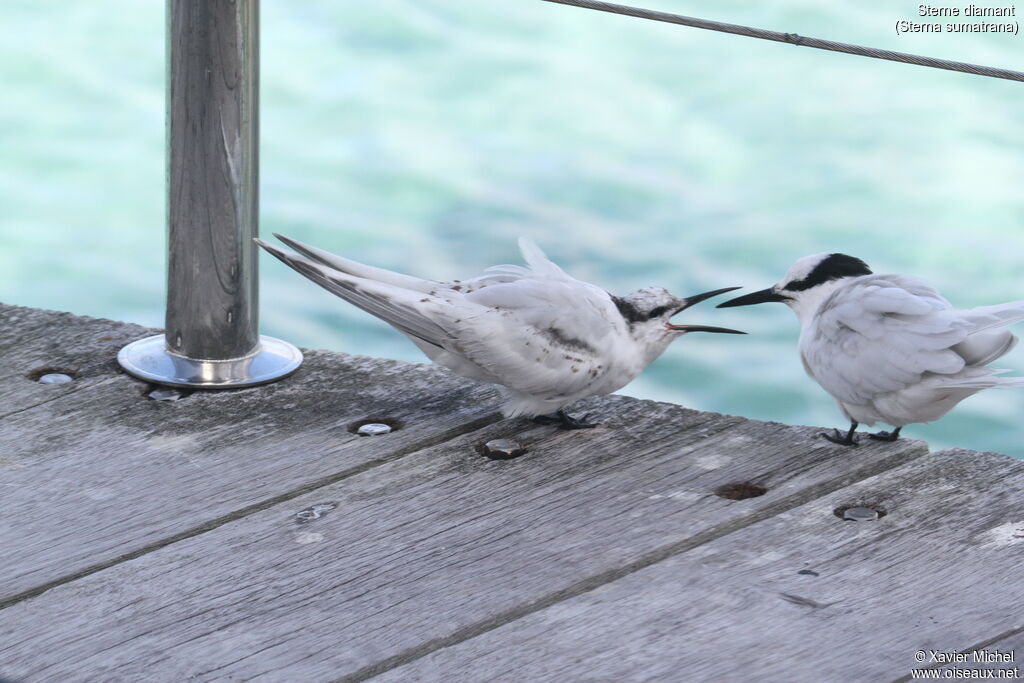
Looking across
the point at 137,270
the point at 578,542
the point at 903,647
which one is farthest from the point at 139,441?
the point at 137,270

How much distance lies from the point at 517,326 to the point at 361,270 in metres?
0.20

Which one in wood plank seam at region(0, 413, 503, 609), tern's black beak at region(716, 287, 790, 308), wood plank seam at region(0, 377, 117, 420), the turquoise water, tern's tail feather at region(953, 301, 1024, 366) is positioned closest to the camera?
wood plank seam at region(0, 413, 503, 609)

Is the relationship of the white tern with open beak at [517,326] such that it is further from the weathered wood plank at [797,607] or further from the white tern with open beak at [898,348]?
the weathered wood plank at [797,607]

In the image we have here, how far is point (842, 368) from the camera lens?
68.0 inches

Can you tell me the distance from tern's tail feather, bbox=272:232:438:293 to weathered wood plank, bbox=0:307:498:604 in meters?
0.14

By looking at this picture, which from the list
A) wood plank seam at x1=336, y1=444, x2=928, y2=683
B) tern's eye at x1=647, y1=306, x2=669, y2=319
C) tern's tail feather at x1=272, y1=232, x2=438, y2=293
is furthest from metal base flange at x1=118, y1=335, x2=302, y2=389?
wood plank seam at x1=336, y1=444, x2=928, y2=683

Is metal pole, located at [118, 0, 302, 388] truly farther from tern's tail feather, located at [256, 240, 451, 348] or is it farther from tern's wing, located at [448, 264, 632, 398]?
tern's wing, located at [448, 264, 632, 398]

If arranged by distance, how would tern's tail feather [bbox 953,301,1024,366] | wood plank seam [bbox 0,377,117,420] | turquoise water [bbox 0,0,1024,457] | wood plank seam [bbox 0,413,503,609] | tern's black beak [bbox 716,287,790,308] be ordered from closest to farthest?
wood plank seam [bbox 0,413,503,609], tern's tail feather [bbox 953,301,1024,366], wood plank seam [bbox 0,377,117,420], tern's black beak [bbox 716,287,790,308], turquoise water [bbox 0,0,1024,457]

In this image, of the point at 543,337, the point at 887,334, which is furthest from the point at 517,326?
the point at 887,334

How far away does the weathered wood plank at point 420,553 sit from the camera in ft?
3.92

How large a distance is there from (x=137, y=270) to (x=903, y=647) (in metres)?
4.27

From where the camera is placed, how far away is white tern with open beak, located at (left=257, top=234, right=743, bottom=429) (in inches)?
63.3

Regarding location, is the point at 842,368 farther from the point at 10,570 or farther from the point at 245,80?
the point at 10,570

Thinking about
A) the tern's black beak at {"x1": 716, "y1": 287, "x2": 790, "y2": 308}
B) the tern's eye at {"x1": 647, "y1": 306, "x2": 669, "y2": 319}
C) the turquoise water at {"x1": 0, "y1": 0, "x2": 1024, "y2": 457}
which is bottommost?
the turquoise water at {"x1": 0, "y1": 0, "x2": 1024, "y2": 457}
